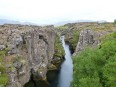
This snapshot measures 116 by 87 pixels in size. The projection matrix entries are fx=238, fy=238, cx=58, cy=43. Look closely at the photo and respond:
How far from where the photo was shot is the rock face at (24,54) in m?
61.8

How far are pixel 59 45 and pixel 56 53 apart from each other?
39.2ft

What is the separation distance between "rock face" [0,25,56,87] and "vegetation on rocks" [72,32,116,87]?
17640mm

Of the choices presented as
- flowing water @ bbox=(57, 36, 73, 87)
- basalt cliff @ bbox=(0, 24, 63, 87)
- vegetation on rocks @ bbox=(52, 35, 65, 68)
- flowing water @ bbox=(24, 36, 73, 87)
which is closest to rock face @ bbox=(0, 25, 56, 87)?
basalt cliff @ bbox=(0, 24, 63, 87)

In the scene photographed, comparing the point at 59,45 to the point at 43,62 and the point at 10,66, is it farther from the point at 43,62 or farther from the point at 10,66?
the point at 10,66

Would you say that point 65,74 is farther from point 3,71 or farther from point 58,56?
point 3,71

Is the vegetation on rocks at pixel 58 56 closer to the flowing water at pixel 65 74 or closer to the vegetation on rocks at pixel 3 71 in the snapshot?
the flowing water at pixel 65 74

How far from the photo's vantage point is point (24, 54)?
7300 centimetres

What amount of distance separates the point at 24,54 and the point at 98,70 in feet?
108

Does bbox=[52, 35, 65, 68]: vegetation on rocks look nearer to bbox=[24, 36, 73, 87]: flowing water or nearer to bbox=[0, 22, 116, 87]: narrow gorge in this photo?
bbox=[0, 22, 116, 87]: narrow gorge

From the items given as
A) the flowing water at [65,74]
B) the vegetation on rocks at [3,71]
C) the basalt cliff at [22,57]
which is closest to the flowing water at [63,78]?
the flowing water at [65,74]

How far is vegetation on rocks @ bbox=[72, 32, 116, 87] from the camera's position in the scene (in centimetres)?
4049

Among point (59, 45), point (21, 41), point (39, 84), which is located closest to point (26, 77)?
point (39, 84)

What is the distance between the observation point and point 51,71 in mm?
87000

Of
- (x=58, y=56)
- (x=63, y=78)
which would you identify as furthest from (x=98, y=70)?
(x=58, y=56)
